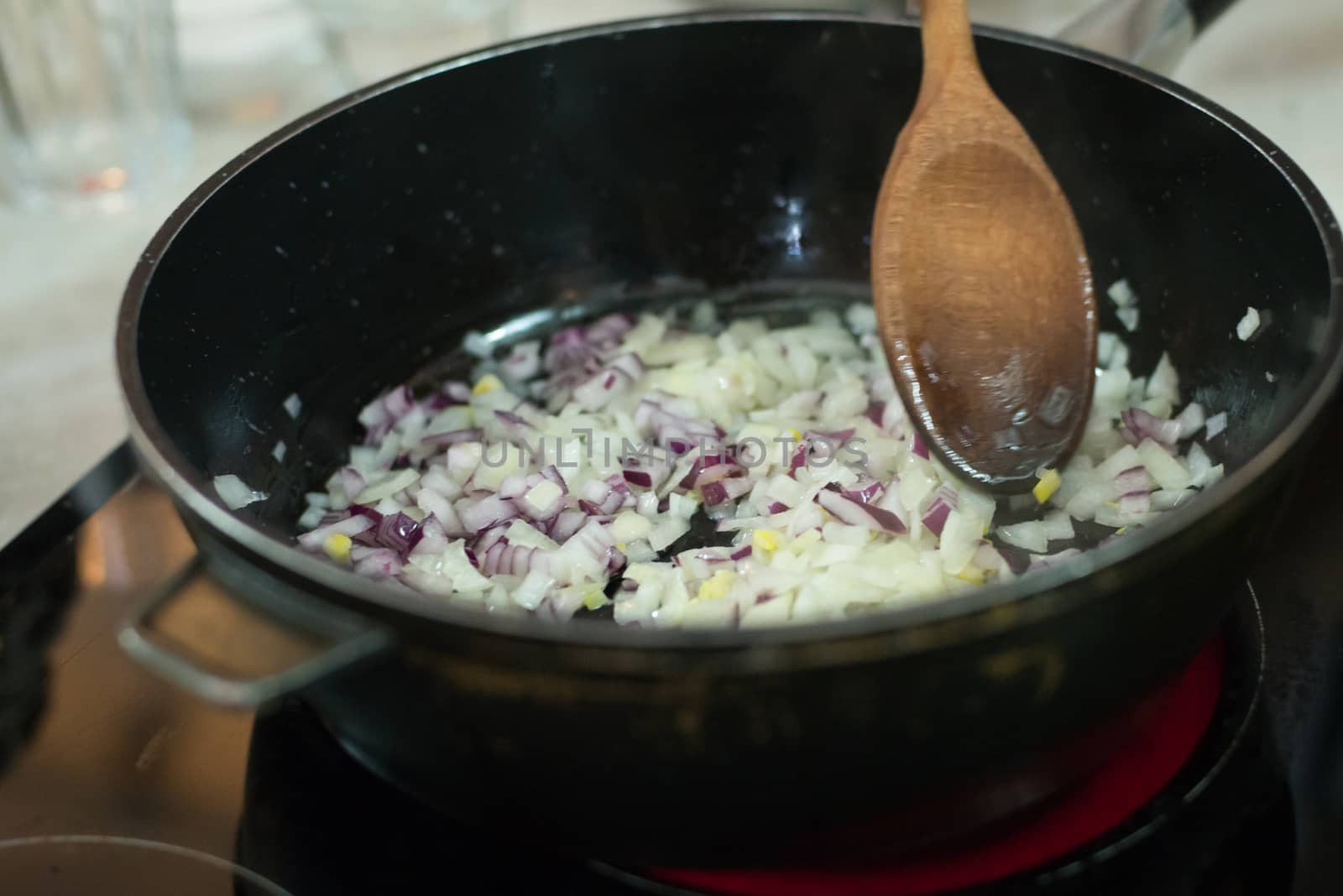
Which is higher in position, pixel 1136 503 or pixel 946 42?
pixel 946 42

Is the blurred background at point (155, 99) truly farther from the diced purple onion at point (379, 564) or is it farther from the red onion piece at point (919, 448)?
the red onion piece at point (919, 448)

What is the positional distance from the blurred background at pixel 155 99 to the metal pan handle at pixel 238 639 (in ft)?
2.49

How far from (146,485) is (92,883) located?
439 millimetres

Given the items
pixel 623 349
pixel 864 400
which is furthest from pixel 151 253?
pixel 864 400

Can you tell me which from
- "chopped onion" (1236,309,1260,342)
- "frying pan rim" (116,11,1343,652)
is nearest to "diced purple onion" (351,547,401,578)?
"frying pan rim" (116,11,1343,652)

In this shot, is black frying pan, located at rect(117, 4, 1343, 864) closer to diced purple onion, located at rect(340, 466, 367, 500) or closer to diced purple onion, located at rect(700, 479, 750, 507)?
diced purple onion, located at rect(340, 466, 367, 500)

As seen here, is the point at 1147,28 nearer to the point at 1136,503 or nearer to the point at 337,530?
the point at 1136,503

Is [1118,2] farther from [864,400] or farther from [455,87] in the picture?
[455,87]

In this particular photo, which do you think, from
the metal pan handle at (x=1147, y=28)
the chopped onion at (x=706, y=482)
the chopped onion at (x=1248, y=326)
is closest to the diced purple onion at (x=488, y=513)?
the chopped onion at (x=706, y=482)

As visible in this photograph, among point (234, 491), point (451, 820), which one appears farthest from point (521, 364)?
point (451, 820)

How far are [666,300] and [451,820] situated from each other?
0.76 metres

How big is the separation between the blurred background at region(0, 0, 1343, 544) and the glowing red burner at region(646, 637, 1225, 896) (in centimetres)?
92

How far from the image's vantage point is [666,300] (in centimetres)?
143

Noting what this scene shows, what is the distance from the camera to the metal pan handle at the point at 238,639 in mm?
593
